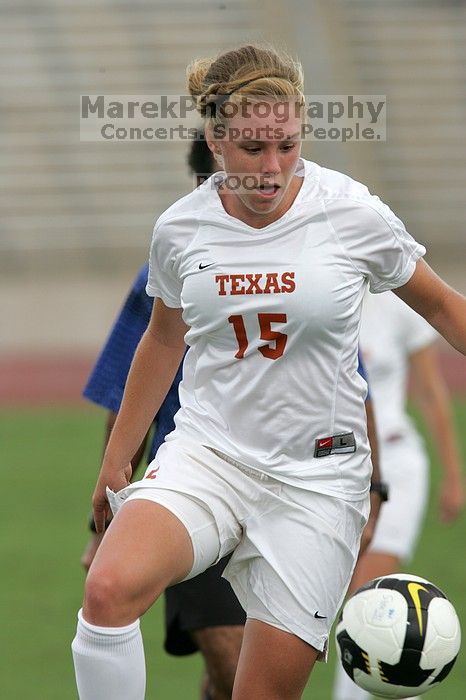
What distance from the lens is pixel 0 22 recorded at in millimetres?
20031

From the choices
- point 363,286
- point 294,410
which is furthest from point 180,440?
point 363,286

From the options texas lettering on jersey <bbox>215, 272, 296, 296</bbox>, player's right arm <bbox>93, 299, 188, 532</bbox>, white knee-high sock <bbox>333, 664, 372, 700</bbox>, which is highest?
texas lettering on jersey <bbox>215, 272, 296, 296</bbox>

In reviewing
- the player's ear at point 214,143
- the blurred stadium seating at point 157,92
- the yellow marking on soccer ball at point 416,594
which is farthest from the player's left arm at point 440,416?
the blurred stadium seating at point 157,92

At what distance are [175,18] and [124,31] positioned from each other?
786 mm

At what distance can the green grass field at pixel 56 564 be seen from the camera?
20.5 feet

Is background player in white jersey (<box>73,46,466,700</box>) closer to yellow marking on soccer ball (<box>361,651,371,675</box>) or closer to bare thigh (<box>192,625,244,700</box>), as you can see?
yellow marking on soccer ball (<box>361,651,371,675</box>)

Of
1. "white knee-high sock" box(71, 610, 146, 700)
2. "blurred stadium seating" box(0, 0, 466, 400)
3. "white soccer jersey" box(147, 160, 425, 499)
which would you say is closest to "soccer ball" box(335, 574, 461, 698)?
"white soccer jersey" box(147, 160, 425, 499)

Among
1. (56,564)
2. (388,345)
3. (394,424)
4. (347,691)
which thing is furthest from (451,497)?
(56,564)

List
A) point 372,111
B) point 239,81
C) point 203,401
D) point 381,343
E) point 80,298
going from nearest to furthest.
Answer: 1. point 239,81
2. point 203,401
3. point 381,343
4. point 80,298
5. point 372,111

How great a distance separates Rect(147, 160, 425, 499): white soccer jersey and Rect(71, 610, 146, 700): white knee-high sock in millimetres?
634

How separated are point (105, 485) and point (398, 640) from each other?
98 centimetres

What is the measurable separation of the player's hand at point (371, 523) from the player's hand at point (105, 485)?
93 centimetres

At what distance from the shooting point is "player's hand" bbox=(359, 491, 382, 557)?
184 inches

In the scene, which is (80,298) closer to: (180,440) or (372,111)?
(372,111)
